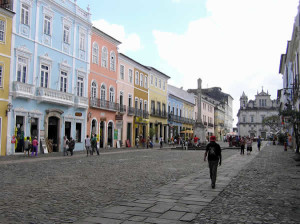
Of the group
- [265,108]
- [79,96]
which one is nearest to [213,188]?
[79,96]

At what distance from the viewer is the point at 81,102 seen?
90.9 ft

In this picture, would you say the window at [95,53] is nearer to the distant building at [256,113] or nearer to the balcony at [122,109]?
the balcony at [122,109]

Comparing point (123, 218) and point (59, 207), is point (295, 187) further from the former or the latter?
point (59, 207)

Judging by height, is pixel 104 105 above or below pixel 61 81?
below

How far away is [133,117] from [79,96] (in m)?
11.9

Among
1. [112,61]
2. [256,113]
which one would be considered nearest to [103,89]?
[112,61]

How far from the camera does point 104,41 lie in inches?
1261

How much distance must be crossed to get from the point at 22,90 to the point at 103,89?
1138 cm

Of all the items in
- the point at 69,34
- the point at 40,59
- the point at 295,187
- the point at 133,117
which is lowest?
the point at 295,187

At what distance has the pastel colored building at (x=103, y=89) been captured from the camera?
3019 cm

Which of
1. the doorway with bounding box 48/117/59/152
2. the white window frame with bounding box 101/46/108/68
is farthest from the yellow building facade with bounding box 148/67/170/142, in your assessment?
the doorway with bounding box 48/117/59/152

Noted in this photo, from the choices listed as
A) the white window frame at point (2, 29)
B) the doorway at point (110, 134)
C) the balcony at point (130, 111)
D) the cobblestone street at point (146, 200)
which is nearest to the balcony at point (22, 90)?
the white window frame at point (2, 29)

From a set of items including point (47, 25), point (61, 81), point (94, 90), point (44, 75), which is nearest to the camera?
point (44, 75)

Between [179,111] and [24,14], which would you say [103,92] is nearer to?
[24,14]
